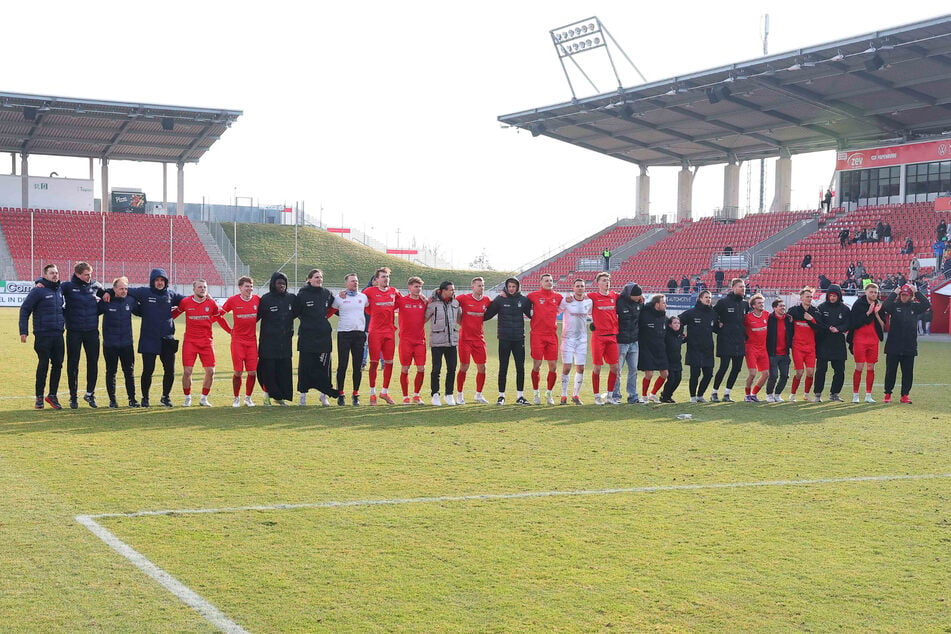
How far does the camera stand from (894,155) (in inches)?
1603

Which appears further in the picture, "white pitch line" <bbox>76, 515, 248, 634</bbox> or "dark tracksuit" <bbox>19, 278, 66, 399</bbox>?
"dark tracksuit" <bbox>19, 278, 66, 399</bbox>

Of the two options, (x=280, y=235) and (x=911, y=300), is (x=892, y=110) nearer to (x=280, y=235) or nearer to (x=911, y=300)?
(x=911, y=300)

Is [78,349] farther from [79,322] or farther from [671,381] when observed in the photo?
[671,381]

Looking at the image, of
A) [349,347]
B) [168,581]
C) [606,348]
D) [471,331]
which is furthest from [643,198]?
[168,581]

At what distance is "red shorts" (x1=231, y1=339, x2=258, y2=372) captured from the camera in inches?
482

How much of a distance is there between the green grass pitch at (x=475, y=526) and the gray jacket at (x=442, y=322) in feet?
6.22

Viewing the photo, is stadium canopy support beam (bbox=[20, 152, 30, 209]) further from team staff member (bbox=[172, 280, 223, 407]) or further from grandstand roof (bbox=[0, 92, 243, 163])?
team staff member (bbox=[172, 280, 223, 407])

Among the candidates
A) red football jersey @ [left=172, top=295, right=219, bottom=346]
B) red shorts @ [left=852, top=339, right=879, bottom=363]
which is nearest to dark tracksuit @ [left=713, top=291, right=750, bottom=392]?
red shorts @ [left=852, top=339, right=879, bottom=363]

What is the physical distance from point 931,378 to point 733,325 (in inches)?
246

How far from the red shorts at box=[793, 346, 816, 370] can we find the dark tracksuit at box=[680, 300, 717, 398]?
4.76 ft

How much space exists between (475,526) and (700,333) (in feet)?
25.9

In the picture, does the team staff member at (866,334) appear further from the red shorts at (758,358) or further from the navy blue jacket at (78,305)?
the navy blue jacket at (78,305)

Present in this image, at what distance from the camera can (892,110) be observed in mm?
38156

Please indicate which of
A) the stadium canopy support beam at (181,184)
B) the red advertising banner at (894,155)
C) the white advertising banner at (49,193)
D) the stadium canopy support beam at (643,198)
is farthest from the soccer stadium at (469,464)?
the white advertising banner at (49,193)
